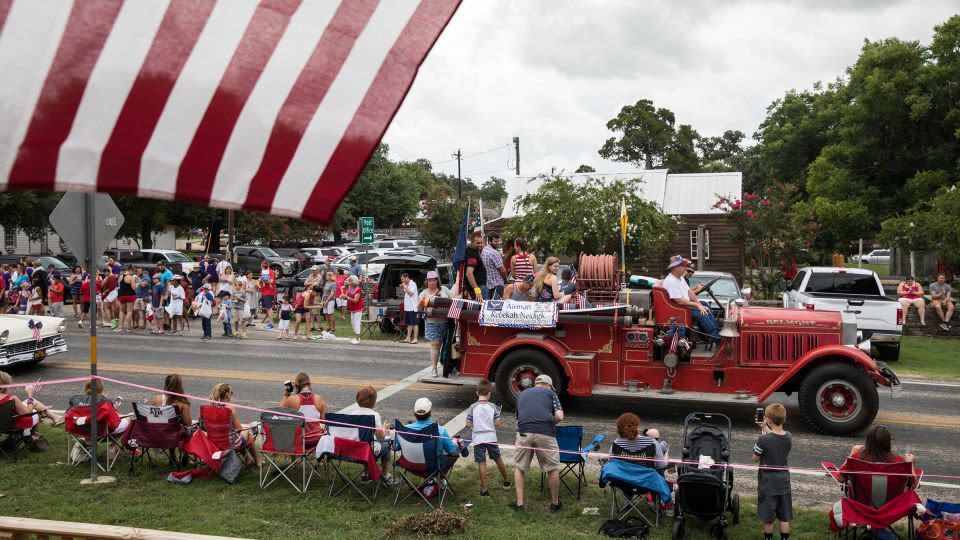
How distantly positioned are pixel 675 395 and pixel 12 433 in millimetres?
8585

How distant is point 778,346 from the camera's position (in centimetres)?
1152

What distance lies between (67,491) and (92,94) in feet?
24.9

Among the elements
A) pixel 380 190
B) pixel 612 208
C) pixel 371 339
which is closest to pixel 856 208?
pixel 612 208

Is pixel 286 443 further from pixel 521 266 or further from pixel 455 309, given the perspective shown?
pixel 521 266

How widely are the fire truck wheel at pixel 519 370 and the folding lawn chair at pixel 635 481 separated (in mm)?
3872

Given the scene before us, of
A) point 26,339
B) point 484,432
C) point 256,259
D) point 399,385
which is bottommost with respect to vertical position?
point 399,385

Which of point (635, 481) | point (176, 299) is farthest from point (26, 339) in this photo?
point (635, 481)

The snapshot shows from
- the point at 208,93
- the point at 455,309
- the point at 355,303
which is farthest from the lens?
the point at 355,303

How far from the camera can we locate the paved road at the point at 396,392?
10745 millimetres

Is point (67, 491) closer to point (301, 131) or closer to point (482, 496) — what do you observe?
point (482, 496)

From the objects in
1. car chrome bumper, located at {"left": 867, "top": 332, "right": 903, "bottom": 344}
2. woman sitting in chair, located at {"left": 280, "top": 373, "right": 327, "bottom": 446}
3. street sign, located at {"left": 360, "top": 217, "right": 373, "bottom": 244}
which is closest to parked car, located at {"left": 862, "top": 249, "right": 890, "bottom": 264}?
car chrome bumper, located at {"left": 867, "top": 332, "right": 903, "bottom": 344}

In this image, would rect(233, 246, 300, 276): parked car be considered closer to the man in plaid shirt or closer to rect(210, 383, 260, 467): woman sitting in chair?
the man in plaid shirt

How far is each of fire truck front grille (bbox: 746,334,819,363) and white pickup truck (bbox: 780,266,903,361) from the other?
6372 mm

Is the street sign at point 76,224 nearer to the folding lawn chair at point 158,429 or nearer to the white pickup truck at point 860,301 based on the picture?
the folding lawn chair at point 158,429
